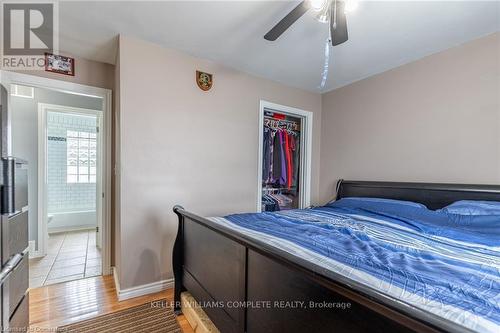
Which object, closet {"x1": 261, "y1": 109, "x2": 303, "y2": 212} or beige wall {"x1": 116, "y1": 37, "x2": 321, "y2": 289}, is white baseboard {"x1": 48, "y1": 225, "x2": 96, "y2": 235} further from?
closet {"x1": 261, "y1": 109, "x2": 303, "y2": 212}

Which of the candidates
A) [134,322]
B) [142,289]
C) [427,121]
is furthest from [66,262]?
[427,121]

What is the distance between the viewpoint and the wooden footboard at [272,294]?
2.02 feet

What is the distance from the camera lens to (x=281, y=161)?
3.51m

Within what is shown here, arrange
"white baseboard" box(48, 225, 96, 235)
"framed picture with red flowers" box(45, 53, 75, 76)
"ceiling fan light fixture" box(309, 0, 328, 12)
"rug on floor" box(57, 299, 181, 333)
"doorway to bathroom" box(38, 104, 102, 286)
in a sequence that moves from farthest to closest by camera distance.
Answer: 1. "white baseboard" box(48, 225, 96, 235)
2. "doorway to bathroom" box(38, 104, 102, 286)
3. "framed picture with red flowers" box(45, 53, 75, 76)
4. "rug on floor" box(57, 299, 181, 333)
5. "ceiling fan light fixture" box(309, 0, 328, 12)

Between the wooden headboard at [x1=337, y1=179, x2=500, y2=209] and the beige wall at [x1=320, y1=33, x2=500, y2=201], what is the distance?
0.46 feet

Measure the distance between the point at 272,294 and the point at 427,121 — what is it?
8.29ft

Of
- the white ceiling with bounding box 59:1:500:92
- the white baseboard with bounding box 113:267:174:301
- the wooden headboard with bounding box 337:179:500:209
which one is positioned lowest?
the white baseboard with bounding box 113:267:174:301

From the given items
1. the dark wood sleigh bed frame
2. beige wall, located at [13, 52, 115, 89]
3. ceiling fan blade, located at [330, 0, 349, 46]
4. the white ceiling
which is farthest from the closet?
beige wall, located at [13, 52, 115, 89]

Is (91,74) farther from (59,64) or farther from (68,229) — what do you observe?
(68,229)

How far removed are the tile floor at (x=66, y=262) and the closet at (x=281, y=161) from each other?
2.34 meters

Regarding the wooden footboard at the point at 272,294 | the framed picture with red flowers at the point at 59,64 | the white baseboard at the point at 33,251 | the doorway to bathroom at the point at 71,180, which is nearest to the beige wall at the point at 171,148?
the wooden footboard at the point at 272,294

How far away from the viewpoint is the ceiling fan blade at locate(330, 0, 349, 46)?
4.88 feet

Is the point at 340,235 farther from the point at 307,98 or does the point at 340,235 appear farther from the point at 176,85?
the point at 307,98

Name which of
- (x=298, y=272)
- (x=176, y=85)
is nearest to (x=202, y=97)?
(x=176, y=85)
